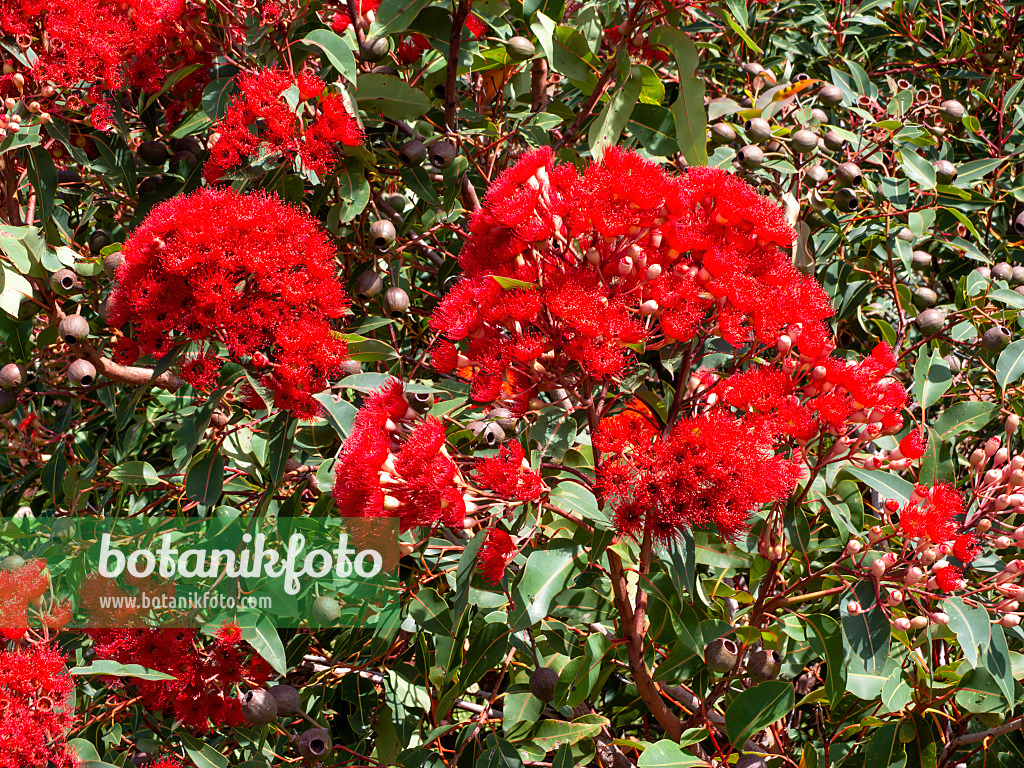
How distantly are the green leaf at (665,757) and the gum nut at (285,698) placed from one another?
0.84 m

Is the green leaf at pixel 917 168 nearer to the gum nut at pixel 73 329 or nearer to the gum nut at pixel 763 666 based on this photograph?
the gum nut at pixel 763 666

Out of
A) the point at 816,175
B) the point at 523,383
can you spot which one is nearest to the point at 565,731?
the point at 523,383

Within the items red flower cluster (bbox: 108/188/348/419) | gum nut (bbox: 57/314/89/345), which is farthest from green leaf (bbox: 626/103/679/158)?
gum nut (bbox: 57/314/89/345)

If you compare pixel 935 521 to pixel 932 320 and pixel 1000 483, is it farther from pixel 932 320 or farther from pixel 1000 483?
pixel 932 320

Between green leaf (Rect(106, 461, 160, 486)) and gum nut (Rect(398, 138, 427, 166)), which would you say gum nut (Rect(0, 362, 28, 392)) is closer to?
green leaf (Rect(106, 461, 160, 486))

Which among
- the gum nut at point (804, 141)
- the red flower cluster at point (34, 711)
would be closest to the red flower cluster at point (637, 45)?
the gum nut at point (804, 141)

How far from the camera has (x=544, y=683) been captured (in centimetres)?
181

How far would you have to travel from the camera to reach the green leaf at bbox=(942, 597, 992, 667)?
1563 mm

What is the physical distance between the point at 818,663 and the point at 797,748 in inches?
A: 9.0

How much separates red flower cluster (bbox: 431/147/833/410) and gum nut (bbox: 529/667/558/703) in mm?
605

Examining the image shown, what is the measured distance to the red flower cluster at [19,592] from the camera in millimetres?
2018

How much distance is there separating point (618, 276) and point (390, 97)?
924mm

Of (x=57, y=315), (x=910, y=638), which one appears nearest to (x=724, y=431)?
(x=910, y=638)

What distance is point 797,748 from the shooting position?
7.42 feet
